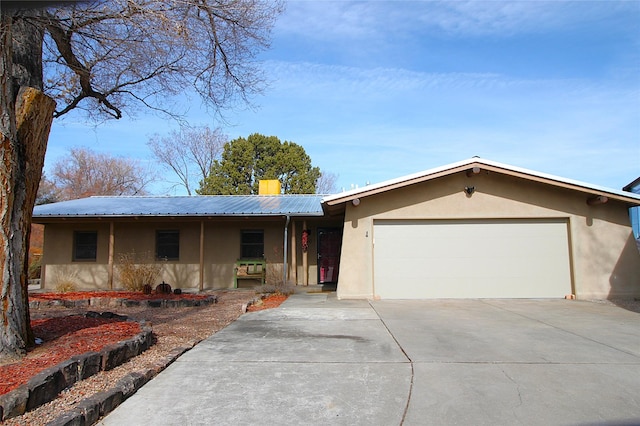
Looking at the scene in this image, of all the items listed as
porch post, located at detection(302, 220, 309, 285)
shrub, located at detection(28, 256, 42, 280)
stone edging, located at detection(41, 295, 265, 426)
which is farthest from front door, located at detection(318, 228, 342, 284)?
shrub, located at detection(28, 256, 42, 280)

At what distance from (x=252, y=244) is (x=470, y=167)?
809cm

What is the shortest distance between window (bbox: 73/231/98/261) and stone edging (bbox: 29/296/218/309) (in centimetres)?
567

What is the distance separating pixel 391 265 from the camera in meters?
12.1

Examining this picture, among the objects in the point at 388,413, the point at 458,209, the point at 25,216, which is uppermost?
the point at 458,209

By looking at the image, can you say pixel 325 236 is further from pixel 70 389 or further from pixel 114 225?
pixel 70 389

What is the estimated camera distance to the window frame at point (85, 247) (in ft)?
52.9

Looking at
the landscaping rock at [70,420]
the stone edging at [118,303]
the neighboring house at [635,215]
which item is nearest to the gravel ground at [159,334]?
the landscaping rock at [70,420]

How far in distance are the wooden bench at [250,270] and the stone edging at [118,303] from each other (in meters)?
4.18

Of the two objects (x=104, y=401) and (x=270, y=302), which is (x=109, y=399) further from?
(x=270, y=302)

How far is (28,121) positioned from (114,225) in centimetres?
1155

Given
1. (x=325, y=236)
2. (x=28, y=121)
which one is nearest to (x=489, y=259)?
(x=325, y=236)

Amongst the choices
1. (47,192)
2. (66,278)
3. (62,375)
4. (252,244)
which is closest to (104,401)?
(62,375)

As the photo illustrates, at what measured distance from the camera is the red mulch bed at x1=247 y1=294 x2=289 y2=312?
1033 cm

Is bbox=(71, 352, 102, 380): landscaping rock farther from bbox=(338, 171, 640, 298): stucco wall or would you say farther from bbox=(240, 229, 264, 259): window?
bbox=(240, 229, 264, 259): window
